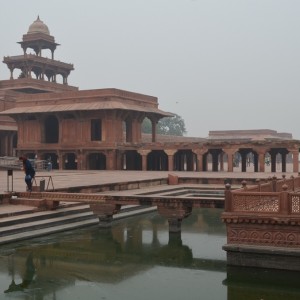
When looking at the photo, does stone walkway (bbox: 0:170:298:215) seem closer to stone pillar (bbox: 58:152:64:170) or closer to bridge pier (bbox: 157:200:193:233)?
bridge pier (bbox: 157:200:193:233)

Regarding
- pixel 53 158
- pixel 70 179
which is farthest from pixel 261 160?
pixel 53 158

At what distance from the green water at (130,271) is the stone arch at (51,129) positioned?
2553 cm

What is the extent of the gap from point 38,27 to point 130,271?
136ft

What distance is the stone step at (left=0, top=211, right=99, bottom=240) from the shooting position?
11117 millimetres

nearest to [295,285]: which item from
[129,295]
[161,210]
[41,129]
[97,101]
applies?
[129,295]

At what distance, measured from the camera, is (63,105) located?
113ft

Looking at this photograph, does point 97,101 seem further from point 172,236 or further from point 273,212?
point 273,212

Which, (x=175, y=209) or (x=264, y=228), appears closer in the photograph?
(x=264, y=228)

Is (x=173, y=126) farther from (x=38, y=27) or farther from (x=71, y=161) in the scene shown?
(x=71, y=161)

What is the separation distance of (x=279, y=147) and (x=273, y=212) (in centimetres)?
2186

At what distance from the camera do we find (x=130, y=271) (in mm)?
9266

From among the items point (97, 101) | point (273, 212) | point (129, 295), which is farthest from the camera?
point (97, 101)

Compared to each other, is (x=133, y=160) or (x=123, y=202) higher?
(x=133, y=160)

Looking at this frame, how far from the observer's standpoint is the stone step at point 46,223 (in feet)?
36.5
